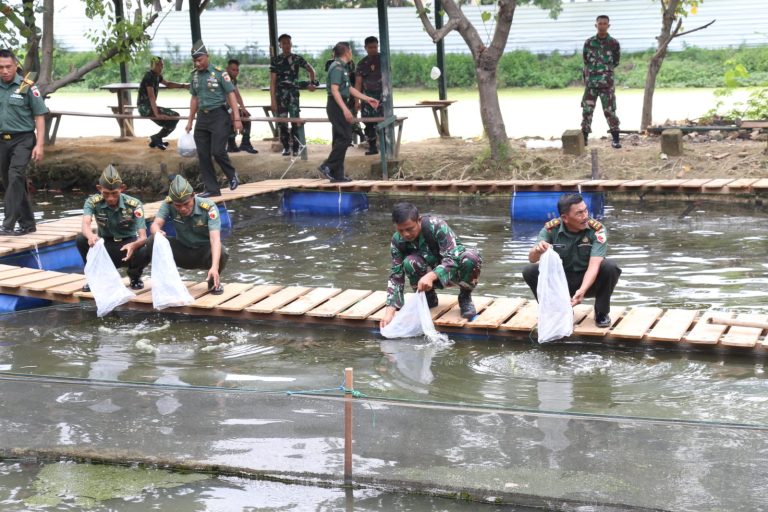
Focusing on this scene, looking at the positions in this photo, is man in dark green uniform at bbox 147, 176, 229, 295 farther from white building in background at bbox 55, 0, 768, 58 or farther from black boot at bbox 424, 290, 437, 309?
white building in background at bbox 55, 0, 768, 58

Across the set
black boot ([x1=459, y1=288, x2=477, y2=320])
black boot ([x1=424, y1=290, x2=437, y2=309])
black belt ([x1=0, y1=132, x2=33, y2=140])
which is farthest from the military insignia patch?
black belt ([x1=0, y1=132, x2=33, y2=140])

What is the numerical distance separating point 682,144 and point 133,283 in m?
7.60

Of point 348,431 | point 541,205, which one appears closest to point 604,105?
point 541,205

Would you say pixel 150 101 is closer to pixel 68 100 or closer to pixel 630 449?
pixel 630 449

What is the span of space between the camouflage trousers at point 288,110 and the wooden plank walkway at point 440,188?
1.38 m

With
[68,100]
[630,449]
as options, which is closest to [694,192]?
[630,449]

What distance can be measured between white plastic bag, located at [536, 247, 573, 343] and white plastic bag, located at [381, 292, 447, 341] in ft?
2.48

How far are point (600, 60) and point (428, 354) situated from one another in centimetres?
796

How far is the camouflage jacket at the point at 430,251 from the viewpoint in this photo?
6.71 metres

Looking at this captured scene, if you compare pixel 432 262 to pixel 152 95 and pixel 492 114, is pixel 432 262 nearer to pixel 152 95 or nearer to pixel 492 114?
pixel 492 114

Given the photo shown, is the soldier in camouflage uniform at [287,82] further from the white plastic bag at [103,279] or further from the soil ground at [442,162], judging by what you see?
the white plastic bag at [103,279]

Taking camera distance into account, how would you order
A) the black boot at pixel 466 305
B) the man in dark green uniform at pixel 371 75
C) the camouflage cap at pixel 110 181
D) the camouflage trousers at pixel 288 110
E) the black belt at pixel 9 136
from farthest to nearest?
the camouflage trousers at pixel 288 110
the man in dark green uniform at pixel 371 75
the black belt at pixel 9 136
the camouflage cap at pixel 110 181
the black boot at pixel 466 305

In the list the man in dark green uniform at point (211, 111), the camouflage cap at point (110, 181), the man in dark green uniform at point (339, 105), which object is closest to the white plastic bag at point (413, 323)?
the camouflage cap at point (110, 181)

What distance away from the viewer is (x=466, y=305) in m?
6.98
